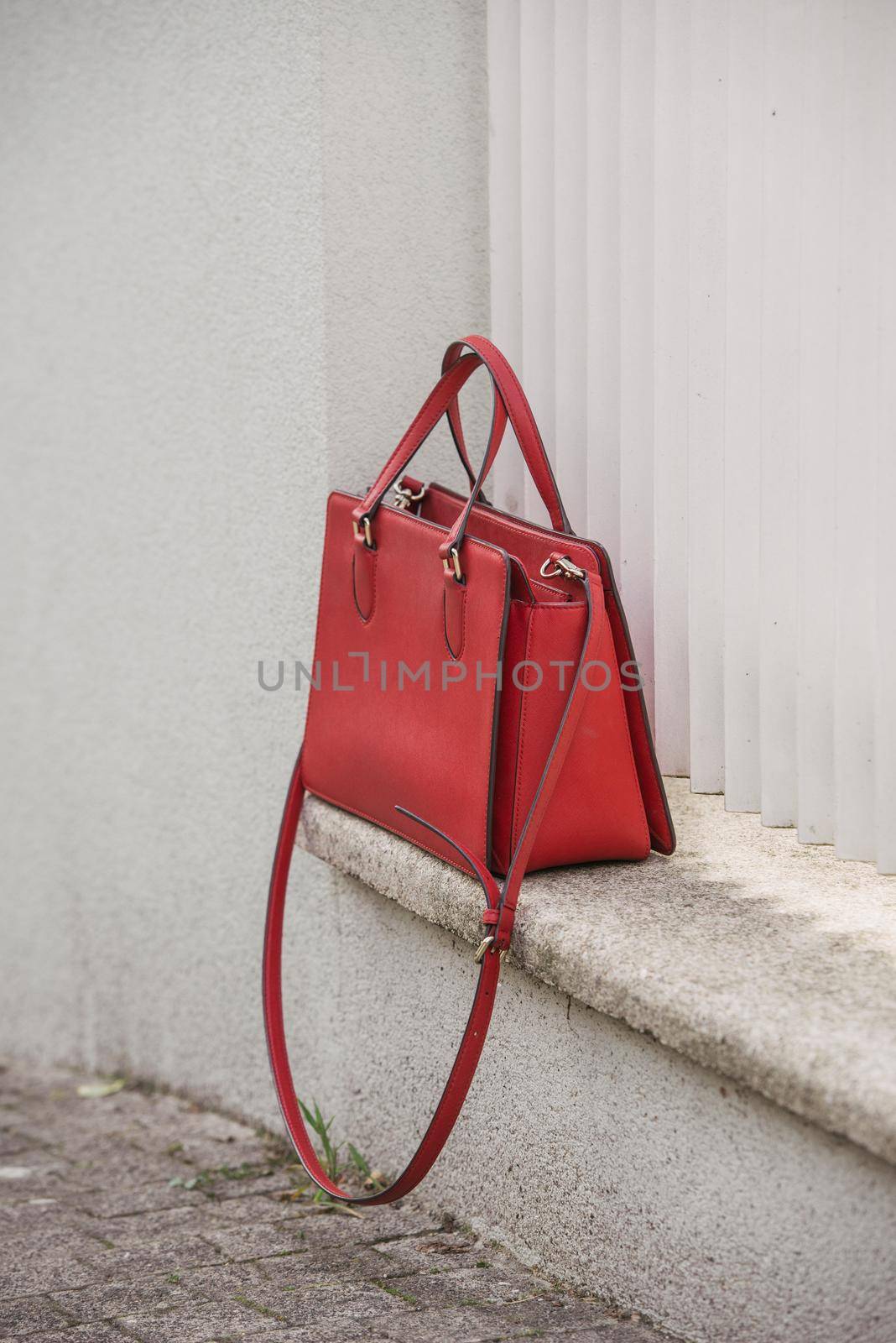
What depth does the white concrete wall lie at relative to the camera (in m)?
2.53

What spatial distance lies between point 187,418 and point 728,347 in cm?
126

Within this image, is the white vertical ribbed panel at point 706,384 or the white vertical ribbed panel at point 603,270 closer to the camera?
the white vertical ribbed panel at point 706,384

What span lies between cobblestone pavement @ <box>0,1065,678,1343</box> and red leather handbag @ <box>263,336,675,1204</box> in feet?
0.44

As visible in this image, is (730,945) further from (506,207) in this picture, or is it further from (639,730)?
(506,207)

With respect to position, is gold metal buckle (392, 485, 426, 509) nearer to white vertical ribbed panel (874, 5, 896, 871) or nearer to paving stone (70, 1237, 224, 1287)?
white vertical ribbed panel (874, 5, 896, 871)

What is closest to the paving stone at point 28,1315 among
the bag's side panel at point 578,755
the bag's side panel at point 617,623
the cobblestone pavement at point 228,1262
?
the cobblestone pavement at point 228,1262

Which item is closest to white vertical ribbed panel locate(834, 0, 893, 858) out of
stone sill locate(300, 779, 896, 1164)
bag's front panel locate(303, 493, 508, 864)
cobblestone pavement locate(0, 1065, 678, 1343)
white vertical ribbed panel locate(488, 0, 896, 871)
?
white vertical ribbed panel locate(488, 0, 896, 871)

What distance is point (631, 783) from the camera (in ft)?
6.66

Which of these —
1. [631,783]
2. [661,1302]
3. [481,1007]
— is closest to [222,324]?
[631,783]

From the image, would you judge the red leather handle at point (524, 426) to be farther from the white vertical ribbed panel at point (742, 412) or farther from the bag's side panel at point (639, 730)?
the white vertical ribbed panel at point (742, 412)

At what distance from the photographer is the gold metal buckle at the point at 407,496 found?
2.41 m

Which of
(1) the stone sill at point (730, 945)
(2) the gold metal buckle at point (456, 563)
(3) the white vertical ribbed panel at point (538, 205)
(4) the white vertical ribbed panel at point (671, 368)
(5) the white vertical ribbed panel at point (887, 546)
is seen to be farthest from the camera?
(3) the white vertical ribbed panel at point (538, 205)

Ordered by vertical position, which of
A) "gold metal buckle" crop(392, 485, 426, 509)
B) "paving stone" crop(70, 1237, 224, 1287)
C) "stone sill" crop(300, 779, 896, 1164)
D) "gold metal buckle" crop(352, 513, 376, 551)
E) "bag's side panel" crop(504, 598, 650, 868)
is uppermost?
"gold metal buckle" crop(392, 485, 426, 509)

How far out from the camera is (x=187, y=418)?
2949 millimetres
